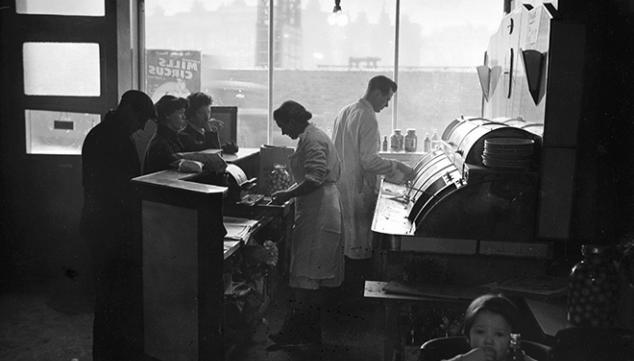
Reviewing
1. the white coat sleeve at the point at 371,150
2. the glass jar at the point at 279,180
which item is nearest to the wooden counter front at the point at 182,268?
the glass jar at the point at 279,180

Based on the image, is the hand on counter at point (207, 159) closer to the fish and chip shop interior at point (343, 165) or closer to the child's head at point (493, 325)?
the fish and chip shop interior at point (343, 165)

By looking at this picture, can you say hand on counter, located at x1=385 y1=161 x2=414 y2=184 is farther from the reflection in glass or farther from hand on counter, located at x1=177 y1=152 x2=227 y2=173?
hand on counter, located at x1=177 y1=152 x2=227 y2=173

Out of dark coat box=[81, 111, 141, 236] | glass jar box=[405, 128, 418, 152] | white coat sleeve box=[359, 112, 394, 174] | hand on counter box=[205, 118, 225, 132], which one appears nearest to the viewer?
dark coat box=[81, 111, 141, 236]

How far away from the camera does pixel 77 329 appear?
5500 millimetres

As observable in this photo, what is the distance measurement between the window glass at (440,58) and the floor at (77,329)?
2.27m

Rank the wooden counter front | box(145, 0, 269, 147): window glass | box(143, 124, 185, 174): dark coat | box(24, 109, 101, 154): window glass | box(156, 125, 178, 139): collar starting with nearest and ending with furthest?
the wooden counter front
box(143, 124, 185, 174): dark coat
box(156, 125, 178, 139): collar
box(24, 109, 101, 154): window glass
box(145, 0, 269, 147): window glass

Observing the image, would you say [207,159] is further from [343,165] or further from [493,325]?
[493,325]

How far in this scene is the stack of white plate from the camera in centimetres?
379

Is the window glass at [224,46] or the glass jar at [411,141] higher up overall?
the window glass at [224,46]

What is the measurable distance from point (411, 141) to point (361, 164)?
1241 millimetres

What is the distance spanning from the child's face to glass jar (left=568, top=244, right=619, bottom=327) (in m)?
0.61

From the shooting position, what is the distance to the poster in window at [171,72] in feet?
24.3

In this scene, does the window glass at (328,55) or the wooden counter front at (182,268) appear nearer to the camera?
the wooden counter front at (182,268)

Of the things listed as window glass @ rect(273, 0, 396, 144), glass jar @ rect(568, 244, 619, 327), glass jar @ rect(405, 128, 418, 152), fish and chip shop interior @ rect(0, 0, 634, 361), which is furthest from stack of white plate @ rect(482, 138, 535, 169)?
window glass @ rect(273, 0, 396, 144)
